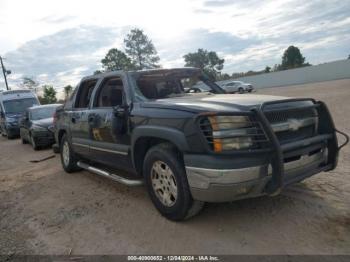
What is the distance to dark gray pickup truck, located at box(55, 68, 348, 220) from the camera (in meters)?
3.23

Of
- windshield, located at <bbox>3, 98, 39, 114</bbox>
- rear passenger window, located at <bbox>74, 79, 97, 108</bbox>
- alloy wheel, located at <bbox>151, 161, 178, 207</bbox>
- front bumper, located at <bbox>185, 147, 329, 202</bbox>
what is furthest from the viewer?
windshield, located at <bbox>3, 98, 39, 114</bbox>

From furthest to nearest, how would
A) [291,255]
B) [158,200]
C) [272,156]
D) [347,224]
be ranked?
[158,200], [347,224], [272,156], [291,255]

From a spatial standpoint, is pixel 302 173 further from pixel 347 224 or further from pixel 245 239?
pixel 245 239

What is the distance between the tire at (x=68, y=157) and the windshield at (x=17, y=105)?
39.4 feet

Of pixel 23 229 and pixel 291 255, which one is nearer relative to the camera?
pixel 291 255

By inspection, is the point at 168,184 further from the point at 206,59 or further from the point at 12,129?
the point at 206,59

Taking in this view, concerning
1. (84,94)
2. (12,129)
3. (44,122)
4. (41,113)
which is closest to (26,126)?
(41,113)

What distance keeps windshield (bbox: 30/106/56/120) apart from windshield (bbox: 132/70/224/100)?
8.38 meters

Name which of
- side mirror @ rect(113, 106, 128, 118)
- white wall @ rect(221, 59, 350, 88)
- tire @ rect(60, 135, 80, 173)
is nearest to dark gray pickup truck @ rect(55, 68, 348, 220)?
side mirror @ rect(113, 106, 128, 118)

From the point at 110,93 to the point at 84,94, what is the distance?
1.28 m

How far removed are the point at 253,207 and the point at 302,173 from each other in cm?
79

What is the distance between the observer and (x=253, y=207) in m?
4.14

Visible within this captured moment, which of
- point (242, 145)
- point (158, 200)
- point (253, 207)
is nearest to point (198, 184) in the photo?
point (242, 145)

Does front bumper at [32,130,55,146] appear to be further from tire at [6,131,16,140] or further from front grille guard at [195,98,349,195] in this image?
front grille guard at [195,98,349,195]
